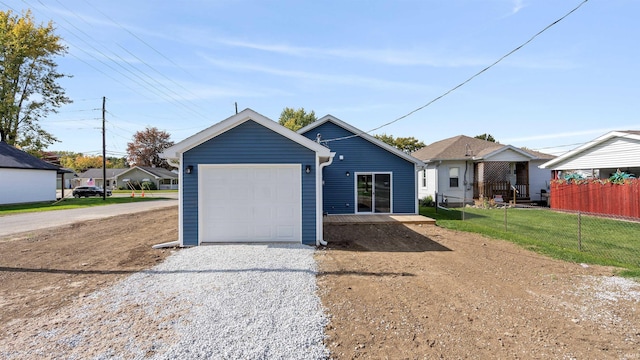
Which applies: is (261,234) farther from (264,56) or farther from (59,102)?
(59,102)

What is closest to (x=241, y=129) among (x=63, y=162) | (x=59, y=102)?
(x=59, y=102)

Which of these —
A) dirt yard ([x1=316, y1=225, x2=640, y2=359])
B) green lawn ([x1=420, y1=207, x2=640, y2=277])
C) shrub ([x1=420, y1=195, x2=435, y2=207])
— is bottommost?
dirt yard ([x1=316, y1=225, x2=640, y2=359])

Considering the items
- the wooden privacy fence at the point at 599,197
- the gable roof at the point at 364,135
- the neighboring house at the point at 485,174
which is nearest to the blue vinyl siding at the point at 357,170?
the gable roof at the point at 364,135

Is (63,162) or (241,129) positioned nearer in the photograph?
(241,129)

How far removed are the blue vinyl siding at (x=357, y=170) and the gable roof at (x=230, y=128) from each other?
→ 18.8 feet

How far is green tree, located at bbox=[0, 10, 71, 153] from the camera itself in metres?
28.5

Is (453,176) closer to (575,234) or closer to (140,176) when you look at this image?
(575,234)

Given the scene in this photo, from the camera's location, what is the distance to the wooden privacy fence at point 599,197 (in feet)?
42.2

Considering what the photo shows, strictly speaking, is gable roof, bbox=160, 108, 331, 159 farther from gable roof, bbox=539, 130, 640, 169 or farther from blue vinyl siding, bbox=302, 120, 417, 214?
gable roof, bbox=539, 130, 640, 169

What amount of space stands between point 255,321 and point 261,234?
15.4ft

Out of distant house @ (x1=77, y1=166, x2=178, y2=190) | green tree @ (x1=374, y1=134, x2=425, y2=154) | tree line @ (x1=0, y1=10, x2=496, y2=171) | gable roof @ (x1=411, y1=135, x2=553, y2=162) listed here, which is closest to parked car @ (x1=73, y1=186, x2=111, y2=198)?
tree line @ (x1=0, y1=10, x2=496, y2=171)

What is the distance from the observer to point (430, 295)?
4.84 meters

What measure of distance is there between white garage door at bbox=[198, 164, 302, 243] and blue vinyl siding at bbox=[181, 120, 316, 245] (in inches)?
6.9

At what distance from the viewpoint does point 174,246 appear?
27.5ft
